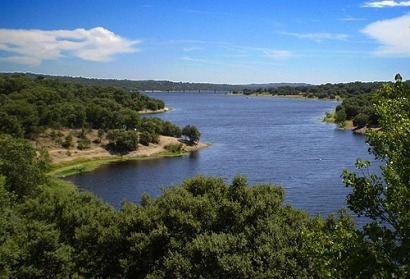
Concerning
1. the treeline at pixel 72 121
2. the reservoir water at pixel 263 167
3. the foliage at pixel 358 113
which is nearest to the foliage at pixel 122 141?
the treeline at pixel 72 121

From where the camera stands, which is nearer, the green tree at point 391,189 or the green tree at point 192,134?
the green tree at point 391,189

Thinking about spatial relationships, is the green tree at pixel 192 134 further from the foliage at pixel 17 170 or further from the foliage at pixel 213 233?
the foliage at pixel 213 233

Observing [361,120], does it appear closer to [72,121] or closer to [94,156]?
[94,156]

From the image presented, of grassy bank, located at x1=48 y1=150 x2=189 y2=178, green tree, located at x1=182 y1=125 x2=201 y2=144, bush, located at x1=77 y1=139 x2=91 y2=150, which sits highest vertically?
green tree, located at x1=182 y1=125 x2=201 y2=144

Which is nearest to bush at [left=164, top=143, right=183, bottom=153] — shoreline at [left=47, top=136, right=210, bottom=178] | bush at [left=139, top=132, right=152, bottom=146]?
shoreline at [left=47, top=136, right=210, bottom=178]

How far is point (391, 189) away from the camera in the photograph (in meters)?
10.2

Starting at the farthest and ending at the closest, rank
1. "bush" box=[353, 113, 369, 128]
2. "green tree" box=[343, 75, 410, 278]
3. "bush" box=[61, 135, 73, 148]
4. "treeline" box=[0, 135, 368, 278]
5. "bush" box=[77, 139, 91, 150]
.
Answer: "bush" box=[353, 113, 369, 128] → "bush" box=[77, 139, 91, 150] → "bush" box=[61, 135, 73, 148] → "treeline" box=[0, 135, 368, 278] → "green tree" box=[343, 75, 410, 278]

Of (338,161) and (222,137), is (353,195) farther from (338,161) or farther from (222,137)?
(222,137)

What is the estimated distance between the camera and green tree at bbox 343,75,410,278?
30.9 ft

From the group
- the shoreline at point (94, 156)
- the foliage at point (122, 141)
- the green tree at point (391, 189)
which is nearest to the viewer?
the green tree at point (391, 189)

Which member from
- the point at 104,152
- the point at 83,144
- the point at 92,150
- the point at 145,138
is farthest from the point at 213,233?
the point at 145,138

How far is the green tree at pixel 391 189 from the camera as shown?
9.43 meters

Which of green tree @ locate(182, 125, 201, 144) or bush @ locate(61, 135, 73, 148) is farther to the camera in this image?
green tree @ locate(182, 125, 201, 144)

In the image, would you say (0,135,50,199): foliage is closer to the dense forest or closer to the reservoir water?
the reservoir water
